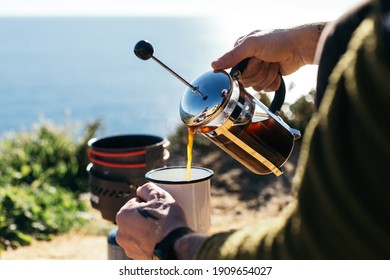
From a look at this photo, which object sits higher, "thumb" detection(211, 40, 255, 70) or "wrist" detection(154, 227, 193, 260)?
"thumb" detection(211, 40, 255, 70)

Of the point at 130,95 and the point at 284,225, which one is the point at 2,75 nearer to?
the point at 130,95

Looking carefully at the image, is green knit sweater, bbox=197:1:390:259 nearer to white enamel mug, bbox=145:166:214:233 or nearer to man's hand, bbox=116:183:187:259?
man's hand, bbox=116:183:187:259

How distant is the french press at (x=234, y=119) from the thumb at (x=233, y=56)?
0.9 inches

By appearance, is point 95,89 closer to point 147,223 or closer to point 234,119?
point 234,119

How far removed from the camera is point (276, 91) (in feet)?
7.11

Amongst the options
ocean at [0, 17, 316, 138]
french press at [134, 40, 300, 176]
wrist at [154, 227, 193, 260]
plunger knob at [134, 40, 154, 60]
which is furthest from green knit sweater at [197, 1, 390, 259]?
ocean at [0, 17, 316, 138]

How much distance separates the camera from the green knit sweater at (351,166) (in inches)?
35.0

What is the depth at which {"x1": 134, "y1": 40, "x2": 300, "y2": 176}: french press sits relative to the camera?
183 centimetres

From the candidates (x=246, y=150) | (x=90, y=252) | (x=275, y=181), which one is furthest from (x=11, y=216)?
(x=246, y=150)

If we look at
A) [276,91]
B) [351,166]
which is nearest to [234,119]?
[276,91]

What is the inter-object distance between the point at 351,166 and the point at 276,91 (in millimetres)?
1265

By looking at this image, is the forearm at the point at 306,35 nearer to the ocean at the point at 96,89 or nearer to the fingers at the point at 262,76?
the fingers at the point at 262,76

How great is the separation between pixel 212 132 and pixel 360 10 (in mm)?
904

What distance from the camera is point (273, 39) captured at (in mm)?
2082
